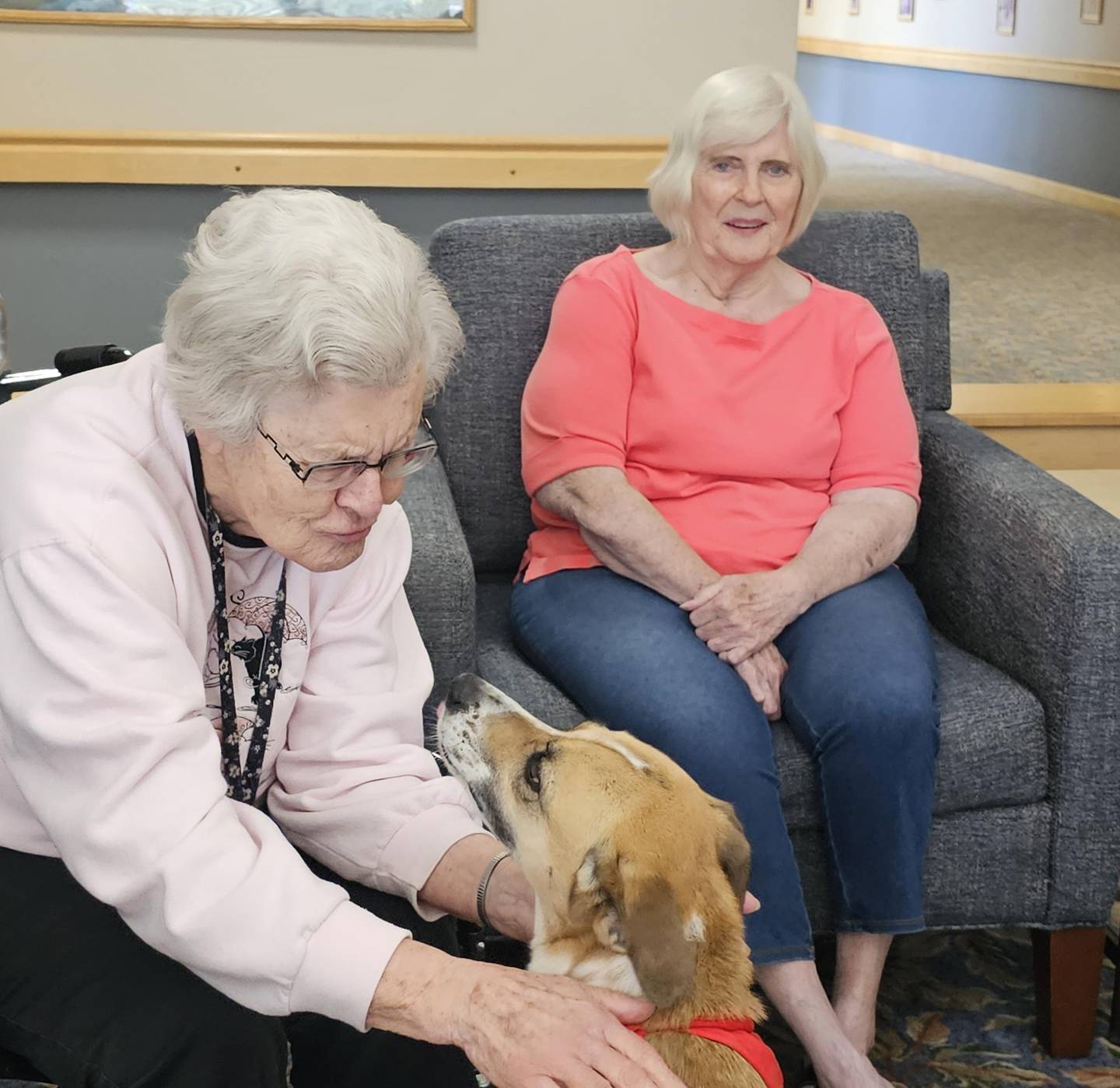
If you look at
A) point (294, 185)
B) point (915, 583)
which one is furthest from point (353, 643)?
point (294, 185)

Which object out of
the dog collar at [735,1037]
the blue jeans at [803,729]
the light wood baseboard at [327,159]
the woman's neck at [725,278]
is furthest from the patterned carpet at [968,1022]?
the light wood baseboard at [327,159]

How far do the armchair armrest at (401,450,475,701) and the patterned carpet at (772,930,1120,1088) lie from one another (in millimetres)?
726

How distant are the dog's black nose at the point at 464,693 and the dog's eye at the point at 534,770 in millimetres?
129

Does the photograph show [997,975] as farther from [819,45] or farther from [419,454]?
[819,45]

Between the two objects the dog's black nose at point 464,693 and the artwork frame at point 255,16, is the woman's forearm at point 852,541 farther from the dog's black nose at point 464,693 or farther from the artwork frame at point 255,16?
the artwork frame at point 255,16

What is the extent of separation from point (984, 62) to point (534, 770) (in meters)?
8.05

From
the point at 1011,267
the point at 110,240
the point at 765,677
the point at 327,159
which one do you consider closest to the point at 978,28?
the point at 1011,267

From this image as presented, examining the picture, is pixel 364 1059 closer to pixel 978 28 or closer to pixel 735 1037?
pixel 735 1037

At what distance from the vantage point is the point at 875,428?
2254 mm

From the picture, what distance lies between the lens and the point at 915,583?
2.46 meters

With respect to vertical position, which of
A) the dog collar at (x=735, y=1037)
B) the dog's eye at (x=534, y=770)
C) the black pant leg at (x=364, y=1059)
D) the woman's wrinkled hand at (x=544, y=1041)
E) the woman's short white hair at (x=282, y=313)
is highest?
the woman's short white hair at (x=282, y=313)

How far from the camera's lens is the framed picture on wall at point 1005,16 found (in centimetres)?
818

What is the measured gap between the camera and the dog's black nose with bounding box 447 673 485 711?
5.50 feet

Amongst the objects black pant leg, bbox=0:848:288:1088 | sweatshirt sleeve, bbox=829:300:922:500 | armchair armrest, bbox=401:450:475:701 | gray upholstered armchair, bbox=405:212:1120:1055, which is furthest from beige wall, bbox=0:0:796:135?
black pant leg, bbox=0:848:288:1088
